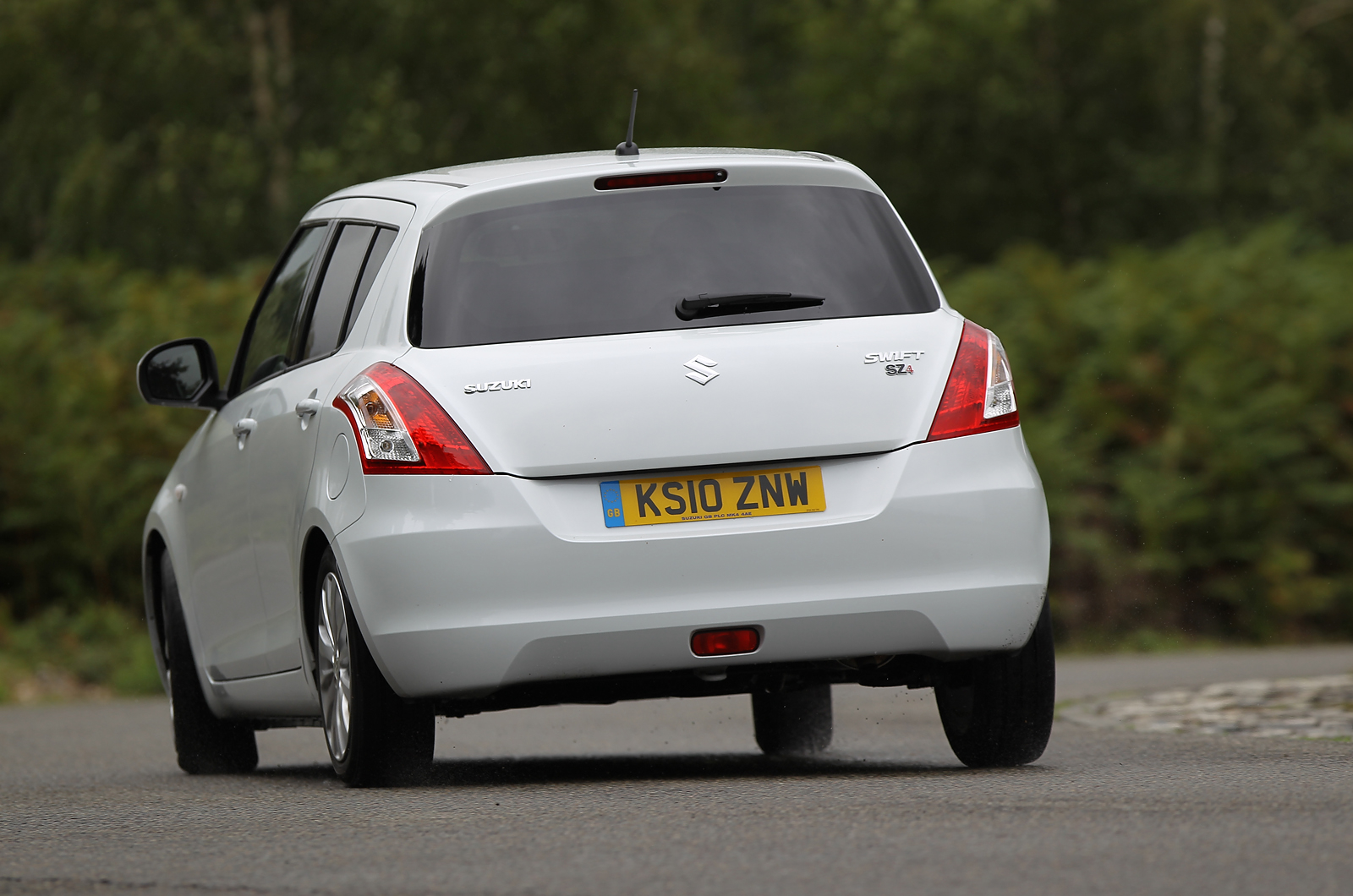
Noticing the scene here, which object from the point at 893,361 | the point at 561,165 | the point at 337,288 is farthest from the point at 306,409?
the point at 893,361

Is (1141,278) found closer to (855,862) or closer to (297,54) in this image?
(855,862)

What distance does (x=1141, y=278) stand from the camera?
17.5m

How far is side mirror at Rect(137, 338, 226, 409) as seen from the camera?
8141 millimetres

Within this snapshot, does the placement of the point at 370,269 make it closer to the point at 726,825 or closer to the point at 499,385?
the point at 499,385

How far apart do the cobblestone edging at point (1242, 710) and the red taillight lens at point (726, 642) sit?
2787 millimetres

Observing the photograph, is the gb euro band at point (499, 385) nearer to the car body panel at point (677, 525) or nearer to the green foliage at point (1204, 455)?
the car body panel at point (677, 525)

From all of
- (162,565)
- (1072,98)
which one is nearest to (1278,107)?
(1072,98)

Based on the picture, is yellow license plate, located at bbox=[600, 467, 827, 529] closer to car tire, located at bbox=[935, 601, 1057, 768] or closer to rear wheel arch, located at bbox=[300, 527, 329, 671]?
car tire, located at bbox=[935, 601, 1057, 768]

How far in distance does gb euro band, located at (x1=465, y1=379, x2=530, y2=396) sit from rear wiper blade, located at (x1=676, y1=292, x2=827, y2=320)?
52cm

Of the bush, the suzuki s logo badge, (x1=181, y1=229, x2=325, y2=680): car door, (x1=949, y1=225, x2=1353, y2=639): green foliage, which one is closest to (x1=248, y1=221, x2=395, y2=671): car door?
(x1=181, y1=229, x2=325, y2=680): car door

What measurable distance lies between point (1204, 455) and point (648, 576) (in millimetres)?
11143

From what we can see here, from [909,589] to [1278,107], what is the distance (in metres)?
34.8

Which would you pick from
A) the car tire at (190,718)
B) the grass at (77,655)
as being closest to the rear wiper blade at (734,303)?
the car tire at (190,718)

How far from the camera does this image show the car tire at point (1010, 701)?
6672 mm
